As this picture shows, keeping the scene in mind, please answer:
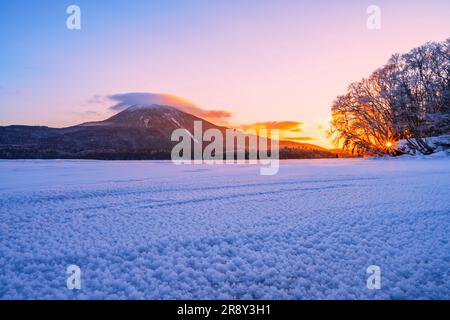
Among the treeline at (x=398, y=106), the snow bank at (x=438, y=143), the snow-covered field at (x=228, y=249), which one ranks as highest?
the treeline at (x=398, y=106)

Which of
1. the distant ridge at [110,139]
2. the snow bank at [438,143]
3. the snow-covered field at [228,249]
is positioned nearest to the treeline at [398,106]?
the snow bank at [438,143]

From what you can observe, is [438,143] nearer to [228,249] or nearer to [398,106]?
[398,106]

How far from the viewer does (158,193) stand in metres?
4.76

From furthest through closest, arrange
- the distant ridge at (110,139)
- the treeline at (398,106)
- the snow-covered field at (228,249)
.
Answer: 1. the distant ridge at (110,139)
2. the treeline at (398,106)
3. the snow-covered field at (228,249)

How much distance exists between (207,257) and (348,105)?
26529 millimetres

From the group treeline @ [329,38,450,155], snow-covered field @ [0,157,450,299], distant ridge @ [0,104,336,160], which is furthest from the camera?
distant ridge @ [0,104,336,160]

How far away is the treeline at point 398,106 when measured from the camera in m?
19.4

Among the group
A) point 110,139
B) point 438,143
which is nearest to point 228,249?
point 438,143

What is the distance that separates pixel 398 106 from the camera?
21656 mm

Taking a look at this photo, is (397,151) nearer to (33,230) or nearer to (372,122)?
(372,122)

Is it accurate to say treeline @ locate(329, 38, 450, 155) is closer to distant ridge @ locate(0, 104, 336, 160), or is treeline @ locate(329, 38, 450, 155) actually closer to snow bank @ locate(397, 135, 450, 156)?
snow bank @ locate(397, 135, 450, 156)

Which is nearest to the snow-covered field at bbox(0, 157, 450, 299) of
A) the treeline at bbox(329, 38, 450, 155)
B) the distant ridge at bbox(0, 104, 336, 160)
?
the distant ridge at bbox(0, 104, 336, 160)

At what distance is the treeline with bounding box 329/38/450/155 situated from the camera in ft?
63.8

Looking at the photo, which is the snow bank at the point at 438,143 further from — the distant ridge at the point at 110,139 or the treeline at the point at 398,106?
the distant ridge at the point at 110,139
